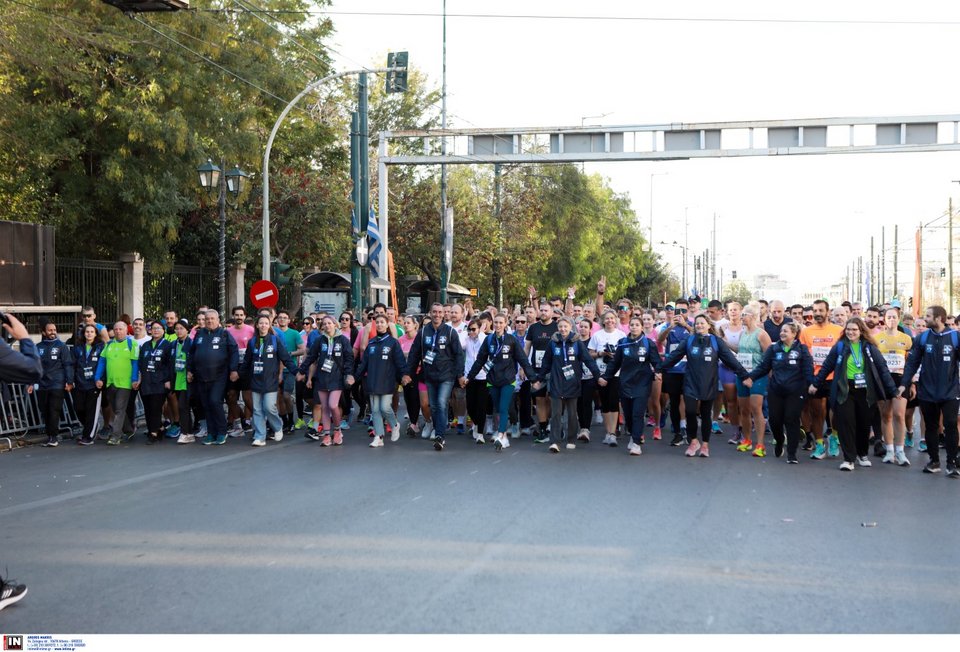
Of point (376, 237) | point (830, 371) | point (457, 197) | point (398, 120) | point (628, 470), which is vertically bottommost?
point (628, 470)

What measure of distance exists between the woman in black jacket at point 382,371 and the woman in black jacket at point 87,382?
3.80m

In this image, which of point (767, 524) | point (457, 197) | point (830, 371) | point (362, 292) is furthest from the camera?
point (457, 197)

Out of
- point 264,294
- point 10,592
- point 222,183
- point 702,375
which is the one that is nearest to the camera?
point 10,592

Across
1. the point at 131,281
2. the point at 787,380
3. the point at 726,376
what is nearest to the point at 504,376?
the point at 726,376

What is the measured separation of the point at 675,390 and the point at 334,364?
15.3ft

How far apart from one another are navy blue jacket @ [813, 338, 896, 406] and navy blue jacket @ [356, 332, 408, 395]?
5.59 m

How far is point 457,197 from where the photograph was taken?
40562 mm

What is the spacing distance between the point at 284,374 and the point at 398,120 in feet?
102

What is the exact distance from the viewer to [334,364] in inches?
524

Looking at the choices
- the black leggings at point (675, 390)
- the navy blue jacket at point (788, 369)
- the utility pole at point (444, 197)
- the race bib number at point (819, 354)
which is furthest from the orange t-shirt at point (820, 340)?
the utility pole at point (444, 197)

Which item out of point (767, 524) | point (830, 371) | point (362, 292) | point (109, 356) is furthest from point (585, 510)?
point (362, 292)

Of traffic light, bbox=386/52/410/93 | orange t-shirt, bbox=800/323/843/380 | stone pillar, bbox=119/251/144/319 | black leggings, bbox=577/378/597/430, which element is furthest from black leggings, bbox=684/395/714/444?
stone pillar, bbox=119/251/144/319

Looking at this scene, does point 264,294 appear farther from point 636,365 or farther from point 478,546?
point 478,546
